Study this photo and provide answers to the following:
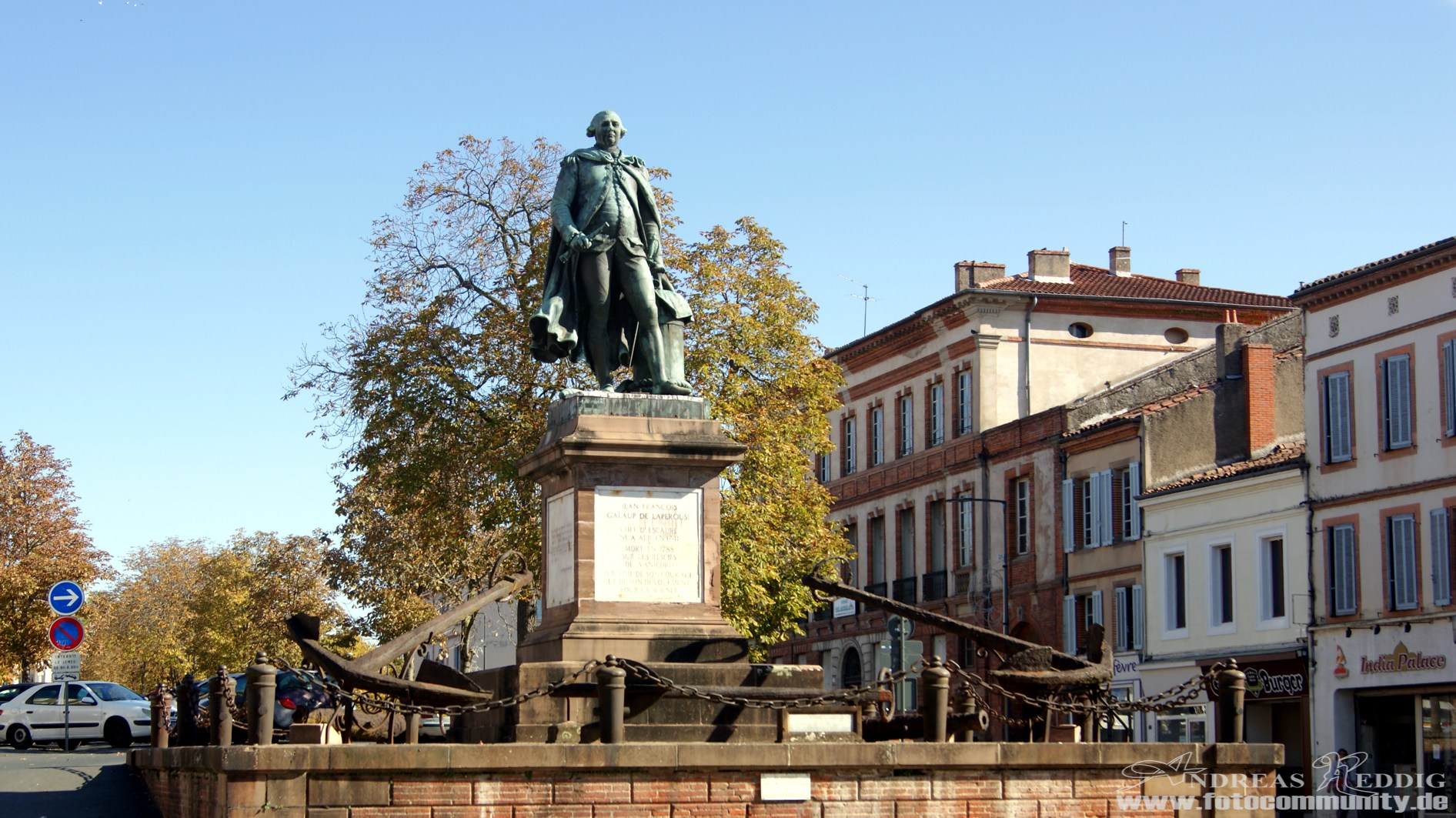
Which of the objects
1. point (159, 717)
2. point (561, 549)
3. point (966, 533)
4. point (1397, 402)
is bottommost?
point (159, 717)

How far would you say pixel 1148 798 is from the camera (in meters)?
15.7

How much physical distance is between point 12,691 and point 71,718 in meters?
1.76

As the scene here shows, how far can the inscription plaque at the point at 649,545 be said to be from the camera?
16734mm

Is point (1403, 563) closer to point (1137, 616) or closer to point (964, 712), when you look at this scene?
point (1137, 616)

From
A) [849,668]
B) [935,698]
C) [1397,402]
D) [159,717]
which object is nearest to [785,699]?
[935,698]

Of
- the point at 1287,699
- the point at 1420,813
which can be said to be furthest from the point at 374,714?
the point at 1287,699

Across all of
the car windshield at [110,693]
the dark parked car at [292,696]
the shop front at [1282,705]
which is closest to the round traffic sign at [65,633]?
the dark parked car at [292,696]

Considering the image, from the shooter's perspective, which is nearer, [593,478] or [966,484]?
[593,478]

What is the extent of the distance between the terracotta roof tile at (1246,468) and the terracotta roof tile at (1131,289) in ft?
37.2

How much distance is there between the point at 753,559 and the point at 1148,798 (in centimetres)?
1927

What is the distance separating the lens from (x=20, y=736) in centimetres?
3731

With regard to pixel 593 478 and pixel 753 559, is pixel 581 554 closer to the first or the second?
pixel 593 478

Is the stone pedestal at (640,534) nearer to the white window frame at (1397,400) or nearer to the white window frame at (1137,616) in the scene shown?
the white window frame at (1397,400)

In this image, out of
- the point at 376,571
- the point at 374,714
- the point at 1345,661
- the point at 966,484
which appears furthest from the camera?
the point at 966,484
